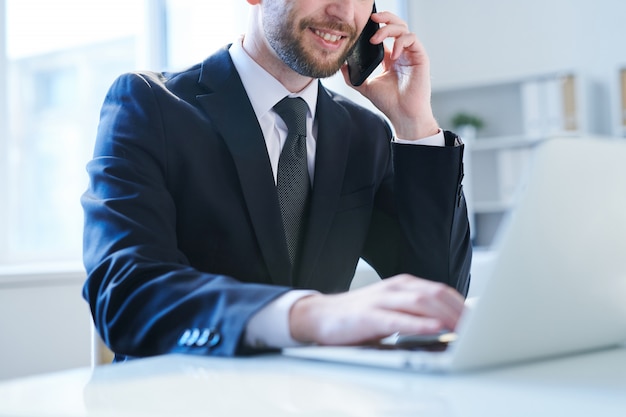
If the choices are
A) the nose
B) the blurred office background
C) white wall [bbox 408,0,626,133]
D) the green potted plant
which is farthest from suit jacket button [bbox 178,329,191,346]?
the green potted plant

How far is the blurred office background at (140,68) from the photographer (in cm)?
256

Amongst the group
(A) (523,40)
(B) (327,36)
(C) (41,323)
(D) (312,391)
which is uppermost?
(A) (523,40)

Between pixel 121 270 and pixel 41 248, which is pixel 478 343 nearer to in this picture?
pixel 121 270

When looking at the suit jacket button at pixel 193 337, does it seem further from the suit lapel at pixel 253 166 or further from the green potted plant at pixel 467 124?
the green potted plant at pixel 467 124

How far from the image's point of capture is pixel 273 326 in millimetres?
762

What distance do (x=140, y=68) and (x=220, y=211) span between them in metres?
2.51

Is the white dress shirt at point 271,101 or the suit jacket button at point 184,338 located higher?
the white dress shirt at point 271,101

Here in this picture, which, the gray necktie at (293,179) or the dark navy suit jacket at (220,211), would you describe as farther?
the gray necktie at (293,179)

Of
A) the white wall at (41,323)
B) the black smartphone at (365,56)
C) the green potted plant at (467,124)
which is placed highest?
the green potted plant at (467,124)

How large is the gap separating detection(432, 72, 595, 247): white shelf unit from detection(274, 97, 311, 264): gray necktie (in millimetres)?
3909

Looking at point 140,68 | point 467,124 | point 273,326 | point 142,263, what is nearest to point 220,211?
point 142,263

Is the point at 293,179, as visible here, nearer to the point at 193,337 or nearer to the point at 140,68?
the point at 193,337

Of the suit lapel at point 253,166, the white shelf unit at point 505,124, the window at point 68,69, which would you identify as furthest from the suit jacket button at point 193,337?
the white shelf unit at point 505,124

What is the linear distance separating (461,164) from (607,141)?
2.67ft
